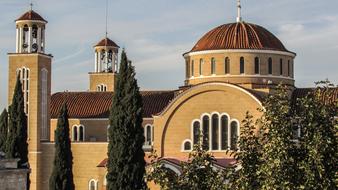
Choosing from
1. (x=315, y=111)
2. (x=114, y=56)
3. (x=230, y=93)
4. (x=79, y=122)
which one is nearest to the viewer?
(x=315, y=111)

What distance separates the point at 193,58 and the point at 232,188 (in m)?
37.1

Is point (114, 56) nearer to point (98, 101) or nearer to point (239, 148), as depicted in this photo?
point (98, 101)

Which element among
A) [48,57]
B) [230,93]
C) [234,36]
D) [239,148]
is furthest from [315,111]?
[48,57]

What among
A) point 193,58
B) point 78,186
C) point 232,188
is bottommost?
point 78,186

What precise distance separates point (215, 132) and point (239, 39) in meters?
7.59

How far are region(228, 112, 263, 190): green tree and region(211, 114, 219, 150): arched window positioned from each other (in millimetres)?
30925

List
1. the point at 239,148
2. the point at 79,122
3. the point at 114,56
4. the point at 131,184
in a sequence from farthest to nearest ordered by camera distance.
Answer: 1. the point at 114,56
2. the point at 79,122
3. the point at 131,184
4. the point at 239,148

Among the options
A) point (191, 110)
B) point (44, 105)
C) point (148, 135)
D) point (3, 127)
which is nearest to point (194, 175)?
point (191, 110)

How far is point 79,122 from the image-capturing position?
58.5 meters

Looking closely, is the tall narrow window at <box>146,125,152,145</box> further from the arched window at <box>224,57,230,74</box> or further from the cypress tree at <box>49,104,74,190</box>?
the cypress tree at <box>49,104,74,190</box>

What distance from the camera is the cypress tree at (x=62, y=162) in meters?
45.8

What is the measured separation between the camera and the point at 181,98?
49688mm

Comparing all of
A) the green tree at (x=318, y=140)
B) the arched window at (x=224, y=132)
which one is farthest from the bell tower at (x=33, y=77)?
the green tree at (x=318, y=140)

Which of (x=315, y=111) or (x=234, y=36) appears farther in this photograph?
(x=234, y=36)
